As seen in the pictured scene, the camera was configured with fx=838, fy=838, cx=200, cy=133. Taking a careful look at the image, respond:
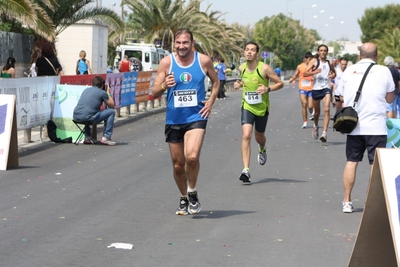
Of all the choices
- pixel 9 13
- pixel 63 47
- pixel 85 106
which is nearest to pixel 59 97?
pixel 85 106

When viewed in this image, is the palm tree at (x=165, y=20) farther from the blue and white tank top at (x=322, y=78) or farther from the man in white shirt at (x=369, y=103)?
the man in white shirt at (x=369, y=103)

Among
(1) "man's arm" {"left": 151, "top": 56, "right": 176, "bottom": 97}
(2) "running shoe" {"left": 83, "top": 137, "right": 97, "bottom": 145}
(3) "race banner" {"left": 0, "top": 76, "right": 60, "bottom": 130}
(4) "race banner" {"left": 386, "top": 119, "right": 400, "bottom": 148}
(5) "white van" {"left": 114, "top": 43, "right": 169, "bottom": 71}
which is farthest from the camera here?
(5) "white van" {"left": 114, "top": 43, "right": 169, "bottom": 71}

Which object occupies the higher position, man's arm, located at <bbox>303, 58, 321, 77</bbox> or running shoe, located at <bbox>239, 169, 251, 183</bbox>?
man's arm, located at <bbox>303, 58, 321, 77</bbox>

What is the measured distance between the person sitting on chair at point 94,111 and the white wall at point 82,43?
1982 cm

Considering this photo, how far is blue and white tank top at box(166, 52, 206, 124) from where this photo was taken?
8438 mm

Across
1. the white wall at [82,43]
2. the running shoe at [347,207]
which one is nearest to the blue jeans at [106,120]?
the running shoe at [347,207]

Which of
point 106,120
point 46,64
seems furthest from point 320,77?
point 46,64

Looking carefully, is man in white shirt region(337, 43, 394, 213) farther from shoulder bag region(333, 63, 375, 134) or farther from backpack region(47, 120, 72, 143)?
backpack region(47, 120, 72, 143)

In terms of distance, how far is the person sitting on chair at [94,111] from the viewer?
1623 cm

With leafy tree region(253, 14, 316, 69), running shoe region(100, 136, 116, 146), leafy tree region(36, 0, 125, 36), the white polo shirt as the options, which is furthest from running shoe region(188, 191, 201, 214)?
leafy tree region(253, 14, 316, 69)

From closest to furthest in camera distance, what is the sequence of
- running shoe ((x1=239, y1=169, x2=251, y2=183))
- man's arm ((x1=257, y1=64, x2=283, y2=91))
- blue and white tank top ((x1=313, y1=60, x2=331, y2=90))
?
running shoe ((x1=239, y1=169, x2=251, y2=183)) < man's arm ((x1=257, y1=64, x2=283, y2=91)) < blue and white tank top ((x1=313, y1=60, x2=331, y2=90))

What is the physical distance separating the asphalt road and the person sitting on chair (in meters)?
0.71

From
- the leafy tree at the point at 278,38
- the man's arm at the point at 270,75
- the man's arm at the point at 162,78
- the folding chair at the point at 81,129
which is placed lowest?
the leafy tree at the point at 278,38

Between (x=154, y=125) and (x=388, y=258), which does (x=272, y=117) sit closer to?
(x=154, y=125)
